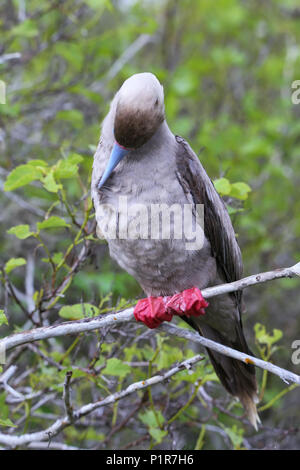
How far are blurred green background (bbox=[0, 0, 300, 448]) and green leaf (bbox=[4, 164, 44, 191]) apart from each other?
833mm

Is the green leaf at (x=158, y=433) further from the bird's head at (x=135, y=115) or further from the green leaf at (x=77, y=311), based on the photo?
the bird's head at (x=135, y=115)

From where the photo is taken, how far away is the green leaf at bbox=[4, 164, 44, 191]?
118 inches

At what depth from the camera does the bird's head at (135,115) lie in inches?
113

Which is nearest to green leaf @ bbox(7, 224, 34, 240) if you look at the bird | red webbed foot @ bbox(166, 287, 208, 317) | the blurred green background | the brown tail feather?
the bird

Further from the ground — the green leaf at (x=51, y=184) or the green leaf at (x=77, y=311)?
the green leaf at (x=51, y=184)

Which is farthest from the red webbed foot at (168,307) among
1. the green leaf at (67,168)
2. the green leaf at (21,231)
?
the green leaf at (67,168)

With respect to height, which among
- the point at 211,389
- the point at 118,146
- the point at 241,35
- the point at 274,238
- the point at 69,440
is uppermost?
the point at 241,35

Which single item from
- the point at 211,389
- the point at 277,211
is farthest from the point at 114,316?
the point at 277,211

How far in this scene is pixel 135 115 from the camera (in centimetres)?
288

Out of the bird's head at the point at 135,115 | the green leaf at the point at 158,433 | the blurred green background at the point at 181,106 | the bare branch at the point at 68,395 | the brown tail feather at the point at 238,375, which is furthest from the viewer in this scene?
the blurred green background at the point at 181,106

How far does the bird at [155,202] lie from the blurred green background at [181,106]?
1.78 feet

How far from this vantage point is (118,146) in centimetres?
298
